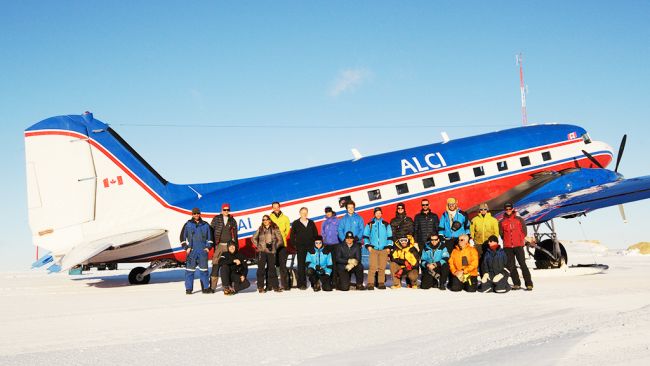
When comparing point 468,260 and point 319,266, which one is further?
point 319,266

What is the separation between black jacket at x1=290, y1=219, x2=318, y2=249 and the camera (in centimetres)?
1238

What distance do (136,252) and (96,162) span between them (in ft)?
9.40

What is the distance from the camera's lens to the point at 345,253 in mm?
12062

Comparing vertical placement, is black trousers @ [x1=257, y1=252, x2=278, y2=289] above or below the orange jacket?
above

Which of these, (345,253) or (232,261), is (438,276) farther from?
(232,261)

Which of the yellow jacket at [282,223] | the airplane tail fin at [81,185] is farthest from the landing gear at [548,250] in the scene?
the airplane tail fin at [81,185]

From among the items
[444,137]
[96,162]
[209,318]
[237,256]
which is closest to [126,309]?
[209,318]

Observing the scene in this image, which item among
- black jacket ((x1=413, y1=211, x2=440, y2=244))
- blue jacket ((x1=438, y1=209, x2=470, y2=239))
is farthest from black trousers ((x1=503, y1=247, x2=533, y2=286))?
black jacket ((x1=413, y1=211, x2=440, y2=244))

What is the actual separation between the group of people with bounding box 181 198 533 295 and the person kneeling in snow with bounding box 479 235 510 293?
0.51 ft

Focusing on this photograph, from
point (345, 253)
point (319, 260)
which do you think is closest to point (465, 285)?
point (345, 253)

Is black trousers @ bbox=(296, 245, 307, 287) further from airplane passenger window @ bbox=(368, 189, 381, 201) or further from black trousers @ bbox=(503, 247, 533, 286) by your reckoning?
black trousers @ bbox=(503, 247, 533, 286)

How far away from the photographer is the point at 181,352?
568 cm

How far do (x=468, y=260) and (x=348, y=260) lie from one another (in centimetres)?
262

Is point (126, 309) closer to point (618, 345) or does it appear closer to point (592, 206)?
point (618, 345)
